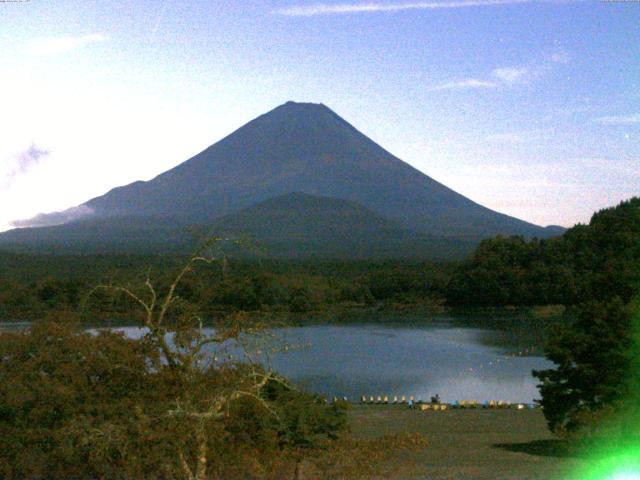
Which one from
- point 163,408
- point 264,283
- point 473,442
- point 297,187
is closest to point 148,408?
point 163,408

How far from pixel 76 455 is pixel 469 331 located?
31.5 metres

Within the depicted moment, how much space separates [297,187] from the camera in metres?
99.9

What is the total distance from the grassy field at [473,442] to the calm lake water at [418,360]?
2.11 metres

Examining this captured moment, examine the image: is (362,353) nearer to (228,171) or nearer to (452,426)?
(452,426)

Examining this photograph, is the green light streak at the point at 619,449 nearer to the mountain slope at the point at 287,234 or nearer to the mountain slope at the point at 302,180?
the mountain slope at the point at 287,234

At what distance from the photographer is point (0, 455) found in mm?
6113

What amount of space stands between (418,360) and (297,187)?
7361cm

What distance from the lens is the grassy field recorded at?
8.12 meters

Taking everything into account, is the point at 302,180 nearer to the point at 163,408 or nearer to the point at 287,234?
the point at 287,234

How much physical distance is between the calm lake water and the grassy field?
6.93ft

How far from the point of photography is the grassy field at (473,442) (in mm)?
8125

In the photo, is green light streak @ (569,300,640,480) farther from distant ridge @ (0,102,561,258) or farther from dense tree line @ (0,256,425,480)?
distant ridge @ (0,102,561,258)

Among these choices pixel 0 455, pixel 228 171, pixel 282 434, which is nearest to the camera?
pixel 0 455

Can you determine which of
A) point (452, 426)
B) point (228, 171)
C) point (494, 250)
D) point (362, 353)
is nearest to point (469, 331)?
point (362, 353)
